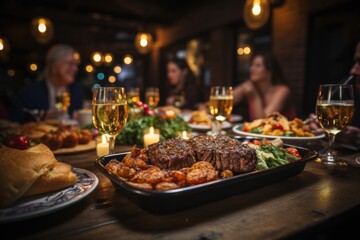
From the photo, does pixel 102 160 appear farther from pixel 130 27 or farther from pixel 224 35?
pixel 130 27

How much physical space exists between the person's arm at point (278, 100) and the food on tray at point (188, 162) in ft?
11.2

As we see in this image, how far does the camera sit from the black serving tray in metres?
0.85

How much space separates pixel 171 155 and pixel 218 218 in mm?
358

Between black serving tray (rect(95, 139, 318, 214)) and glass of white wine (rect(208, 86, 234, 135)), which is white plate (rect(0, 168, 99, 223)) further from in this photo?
glass of white wine (rect(208, 86, 234, 135))

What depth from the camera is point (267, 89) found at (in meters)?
4.99

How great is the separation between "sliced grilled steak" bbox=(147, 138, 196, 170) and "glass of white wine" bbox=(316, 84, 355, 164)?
0.85 metres

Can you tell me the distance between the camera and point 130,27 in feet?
37.9

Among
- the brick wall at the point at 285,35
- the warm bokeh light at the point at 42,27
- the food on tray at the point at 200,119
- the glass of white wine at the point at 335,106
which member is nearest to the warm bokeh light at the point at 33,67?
the warm bokeh light at the point at 42,27

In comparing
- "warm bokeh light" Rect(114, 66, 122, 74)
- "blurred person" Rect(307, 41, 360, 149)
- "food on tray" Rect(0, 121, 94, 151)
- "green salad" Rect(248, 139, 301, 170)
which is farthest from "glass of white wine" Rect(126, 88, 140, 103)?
"warm bokeh light" Rect(114, 66, 122, 74)

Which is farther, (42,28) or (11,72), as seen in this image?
(11,72)

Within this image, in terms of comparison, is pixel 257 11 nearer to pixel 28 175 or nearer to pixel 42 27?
pixel 28 175

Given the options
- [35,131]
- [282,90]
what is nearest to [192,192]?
[35,131]

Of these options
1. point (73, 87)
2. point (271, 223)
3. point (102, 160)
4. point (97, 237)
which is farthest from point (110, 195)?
point (73, 87)

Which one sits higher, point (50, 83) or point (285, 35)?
point (285, 35)
